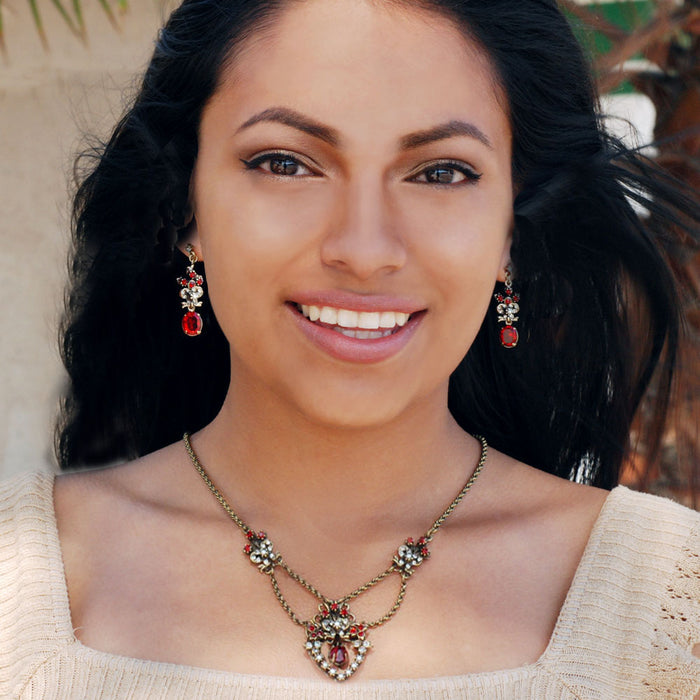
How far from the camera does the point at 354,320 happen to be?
201 cm

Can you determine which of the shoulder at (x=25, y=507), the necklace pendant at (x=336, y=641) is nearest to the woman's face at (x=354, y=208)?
the necklace pendant at (x=336, y=641)

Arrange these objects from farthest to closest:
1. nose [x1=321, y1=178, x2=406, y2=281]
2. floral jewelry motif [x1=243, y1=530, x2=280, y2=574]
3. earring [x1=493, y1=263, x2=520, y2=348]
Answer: earring [x1=493, y1=263, x2=520, y2=348] < floral jewelry motif [x1=243, y1=530, x2=280, y2=574] < nose [x1=321, y1=178, x2=406, y2=281]

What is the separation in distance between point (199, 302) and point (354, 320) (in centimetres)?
49

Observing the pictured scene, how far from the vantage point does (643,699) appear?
2.06 metres

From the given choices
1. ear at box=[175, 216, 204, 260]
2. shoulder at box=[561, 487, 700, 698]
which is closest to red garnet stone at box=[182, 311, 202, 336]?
ear at box=[175, 216, 204, 260]

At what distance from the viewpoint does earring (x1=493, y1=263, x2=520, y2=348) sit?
2.43m

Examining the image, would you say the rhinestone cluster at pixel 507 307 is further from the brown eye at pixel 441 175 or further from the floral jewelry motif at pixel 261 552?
the floral jewelry motif at pixel 261 552

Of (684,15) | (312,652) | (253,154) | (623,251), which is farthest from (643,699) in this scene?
(684,15)

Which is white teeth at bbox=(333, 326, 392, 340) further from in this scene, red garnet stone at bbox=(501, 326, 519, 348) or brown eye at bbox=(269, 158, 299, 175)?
red garnet stone at bbox=(501, 326, 519, 348)

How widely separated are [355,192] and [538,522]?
0.74m

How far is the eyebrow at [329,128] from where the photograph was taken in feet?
6.59

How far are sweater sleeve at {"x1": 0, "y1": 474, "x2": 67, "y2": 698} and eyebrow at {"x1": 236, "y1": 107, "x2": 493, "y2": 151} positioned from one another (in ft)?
2.68

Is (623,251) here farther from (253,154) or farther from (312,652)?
(312,652)

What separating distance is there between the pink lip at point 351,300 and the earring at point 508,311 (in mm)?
445
